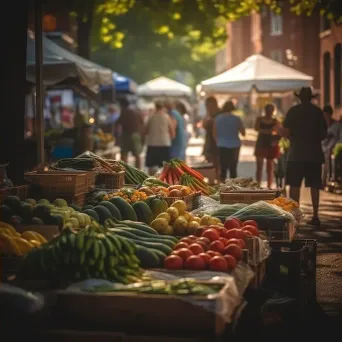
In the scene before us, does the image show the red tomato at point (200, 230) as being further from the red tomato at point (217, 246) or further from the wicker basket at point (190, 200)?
the wicker basket at point (190, 200)

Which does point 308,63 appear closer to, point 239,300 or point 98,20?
point 98,20

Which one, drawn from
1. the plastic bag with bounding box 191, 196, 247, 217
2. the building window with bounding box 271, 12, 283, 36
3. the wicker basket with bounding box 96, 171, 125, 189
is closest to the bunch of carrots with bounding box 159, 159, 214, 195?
the wicker basket with bounding box 96, 171, 125, 189

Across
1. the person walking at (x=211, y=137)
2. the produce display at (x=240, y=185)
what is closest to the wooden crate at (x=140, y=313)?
the produce display at (x=240, y=185)

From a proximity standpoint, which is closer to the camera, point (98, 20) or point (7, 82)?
point (7, 82)

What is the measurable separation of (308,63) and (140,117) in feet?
114

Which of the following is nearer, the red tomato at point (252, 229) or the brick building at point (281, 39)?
the red tomato at point (252, 229)

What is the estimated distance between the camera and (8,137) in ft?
38.8

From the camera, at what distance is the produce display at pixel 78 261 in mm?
6363

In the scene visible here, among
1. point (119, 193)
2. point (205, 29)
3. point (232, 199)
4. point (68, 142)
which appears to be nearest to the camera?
point (119, 193)

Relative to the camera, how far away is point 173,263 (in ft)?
22.5

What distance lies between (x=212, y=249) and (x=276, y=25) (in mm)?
61897

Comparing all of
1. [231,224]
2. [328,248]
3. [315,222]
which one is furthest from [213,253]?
[315,222]

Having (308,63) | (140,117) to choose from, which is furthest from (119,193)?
(308,63)

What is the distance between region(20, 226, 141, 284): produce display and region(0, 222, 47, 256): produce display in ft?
1.22
